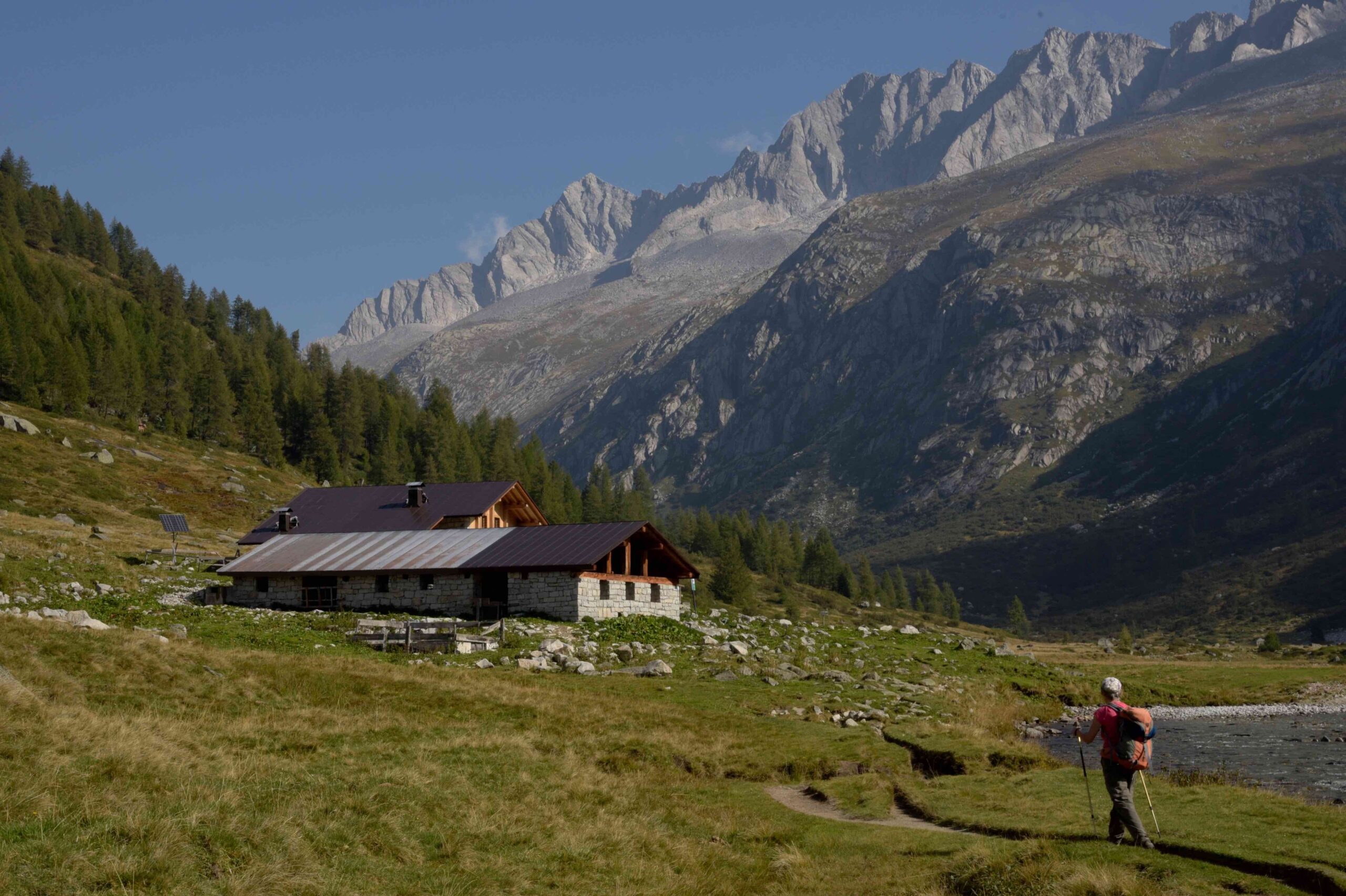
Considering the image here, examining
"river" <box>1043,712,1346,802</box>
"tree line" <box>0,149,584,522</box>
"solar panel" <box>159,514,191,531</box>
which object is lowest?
"river" <box>1043,712,1346,802</box>

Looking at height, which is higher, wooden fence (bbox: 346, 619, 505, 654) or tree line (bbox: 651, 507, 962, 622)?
tree line (bbox: 651, 507, 962, 622)

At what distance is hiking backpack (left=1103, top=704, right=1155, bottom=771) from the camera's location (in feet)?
54.3

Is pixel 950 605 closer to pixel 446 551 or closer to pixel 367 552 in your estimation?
pixel 446 551

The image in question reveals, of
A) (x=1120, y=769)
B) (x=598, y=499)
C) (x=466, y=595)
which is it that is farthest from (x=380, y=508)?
(x=598, y=499)

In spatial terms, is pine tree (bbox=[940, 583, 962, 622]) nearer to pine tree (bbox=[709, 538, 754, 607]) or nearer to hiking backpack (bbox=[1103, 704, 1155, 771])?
pine tree (bbox=[709, 538, 754, 607])

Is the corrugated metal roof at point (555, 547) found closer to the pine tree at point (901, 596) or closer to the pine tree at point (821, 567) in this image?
the pine tree at point (821, 567)

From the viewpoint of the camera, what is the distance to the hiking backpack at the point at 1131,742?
16.5m

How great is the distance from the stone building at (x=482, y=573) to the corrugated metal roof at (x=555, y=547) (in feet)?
0.23

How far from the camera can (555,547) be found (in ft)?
186

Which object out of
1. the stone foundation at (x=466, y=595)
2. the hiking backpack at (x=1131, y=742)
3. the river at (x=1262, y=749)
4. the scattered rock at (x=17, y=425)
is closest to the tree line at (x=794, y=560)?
the scattered rock at (x=17, y=425)

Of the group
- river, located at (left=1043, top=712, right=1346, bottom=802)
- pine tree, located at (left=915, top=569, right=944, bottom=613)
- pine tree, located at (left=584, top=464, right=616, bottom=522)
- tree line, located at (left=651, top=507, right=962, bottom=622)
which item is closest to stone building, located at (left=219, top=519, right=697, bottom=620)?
river, located at (left=1043, top=712, right=1346, bottom=802)

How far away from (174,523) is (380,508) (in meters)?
12.9

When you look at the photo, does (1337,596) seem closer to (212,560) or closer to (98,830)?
(212,560)

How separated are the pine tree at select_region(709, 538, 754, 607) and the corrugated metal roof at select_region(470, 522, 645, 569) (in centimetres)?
5315
